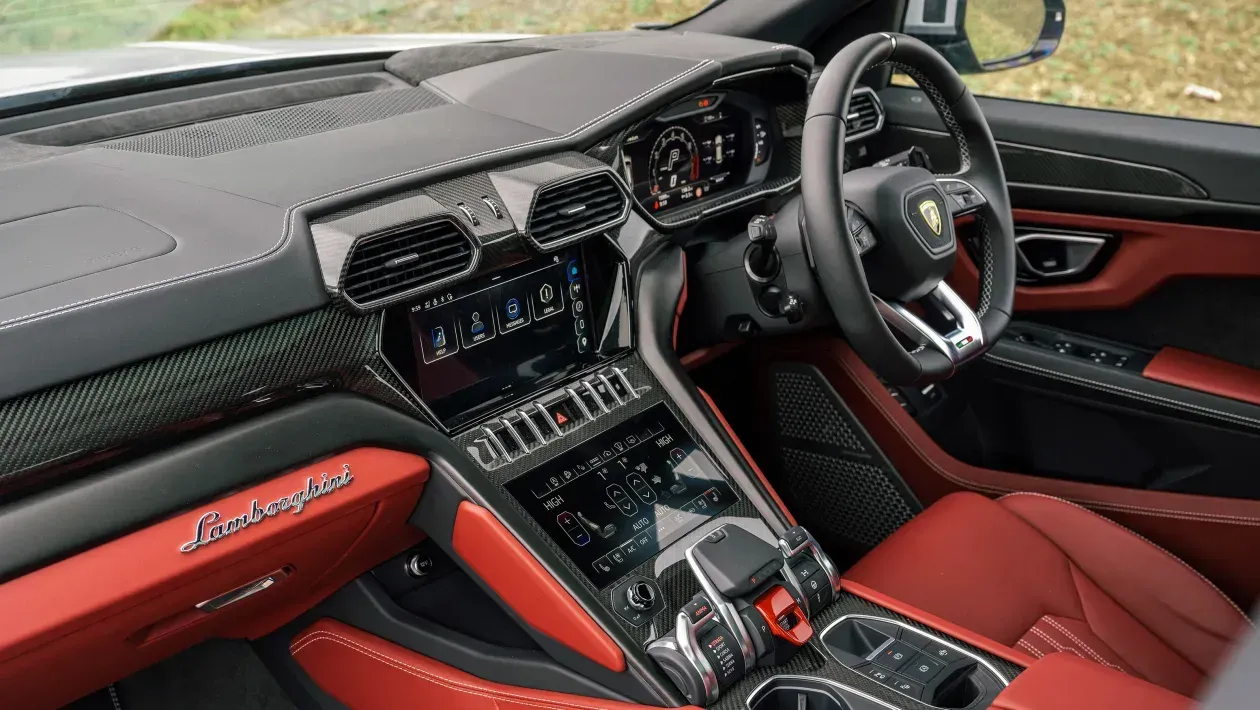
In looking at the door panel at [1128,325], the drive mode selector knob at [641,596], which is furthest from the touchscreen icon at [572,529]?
the door panel at [1128,325]

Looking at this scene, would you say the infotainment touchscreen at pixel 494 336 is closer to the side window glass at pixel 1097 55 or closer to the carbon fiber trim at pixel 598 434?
the carbon fiber trim at pixel 598 434

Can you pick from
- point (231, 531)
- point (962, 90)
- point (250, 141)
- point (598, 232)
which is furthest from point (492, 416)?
point (962, 90)

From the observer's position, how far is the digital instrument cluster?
6.63 feet

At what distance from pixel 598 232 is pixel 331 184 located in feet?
1.49

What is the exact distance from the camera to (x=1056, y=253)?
2533 millimetres

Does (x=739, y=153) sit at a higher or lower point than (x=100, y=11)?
lower

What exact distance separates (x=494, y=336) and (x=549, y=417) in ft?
0.55

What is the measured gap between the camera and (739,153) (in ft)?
7.41

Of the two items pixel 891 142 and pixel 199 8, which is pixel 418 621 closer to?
pixel 199 8

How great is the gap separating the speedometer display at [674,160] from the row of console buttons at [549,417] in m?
0.44

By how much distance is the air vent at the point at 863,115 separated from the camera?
2457 millimetres

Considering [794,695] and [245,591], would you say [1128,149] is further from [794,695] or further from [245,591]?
[245,591]

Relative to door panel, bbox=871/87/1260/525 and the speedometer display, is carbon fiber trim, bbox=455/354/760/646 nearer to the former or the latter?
the speedometer display

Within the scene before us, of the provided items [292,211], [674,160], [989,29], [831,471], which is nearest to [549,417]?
[292,211]
